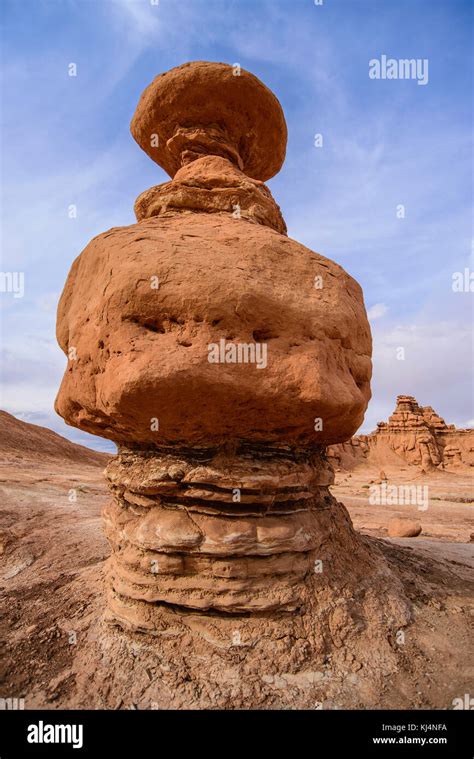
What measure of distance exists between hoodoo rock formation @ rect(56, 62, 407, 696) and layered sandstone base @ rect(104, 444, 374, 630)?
1 cm

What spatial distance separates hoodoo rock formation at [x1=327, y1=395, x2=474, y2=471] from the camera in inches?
1135

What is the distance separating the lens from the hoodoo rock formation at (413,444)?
28.8 metres

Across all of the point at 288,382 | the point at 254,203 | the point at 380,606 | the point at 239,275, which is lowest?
the point at 380,606

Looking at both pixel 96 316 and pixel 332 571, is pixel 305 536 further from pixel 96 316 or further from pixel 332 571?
pixel 96 316

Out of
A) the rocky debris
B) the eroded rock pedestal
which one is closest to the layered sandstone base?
the eroded rock pedestal

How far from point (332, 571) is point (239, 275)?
2.58 meters

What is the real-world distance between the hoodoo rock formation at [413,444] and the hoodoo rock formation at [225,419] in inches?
1025

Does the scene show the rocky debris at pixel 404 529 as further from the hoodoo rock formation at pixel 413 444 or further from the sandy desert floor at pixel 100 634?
the hoodoo rock formation at pixel 413 444

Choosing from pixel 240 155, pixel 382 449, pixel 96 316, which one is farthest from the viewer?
pixel 382 449

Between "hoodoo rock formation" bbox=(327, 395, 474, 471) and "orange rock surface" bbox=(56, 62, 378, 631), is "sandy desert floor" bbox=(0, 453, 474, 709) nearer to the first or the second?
"orange rock surface" bbox=(56, 62, 378, 631)

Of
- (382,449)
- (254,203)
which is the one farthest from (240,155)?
(382,449)

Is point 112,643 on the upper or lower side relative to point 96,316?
lower

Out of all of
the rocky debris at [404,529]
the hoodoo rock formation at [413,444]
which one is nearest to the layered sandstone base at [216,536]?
the rocky debris at [404,529]

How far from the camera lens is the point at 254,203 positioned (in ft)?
12.9
